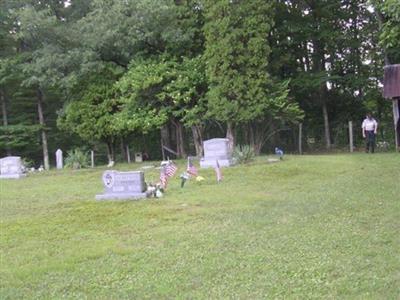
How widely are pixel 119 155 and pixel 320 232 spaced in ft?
66.1

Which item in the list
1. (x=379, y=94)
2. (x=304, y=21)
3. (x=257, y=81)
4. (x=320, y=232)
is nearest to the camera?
(x=320, y=232)

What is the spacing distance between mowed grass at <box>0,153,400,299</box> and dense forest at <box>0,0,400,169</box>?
846 cm

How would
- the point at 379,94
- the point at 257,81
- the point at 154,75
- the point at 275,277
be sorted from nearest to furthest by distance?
the point at 275,277 < the point at 257,81 < the point at 154,75 < the point at 379,94

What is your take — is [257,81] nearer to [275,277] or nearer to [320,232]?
[320,232]

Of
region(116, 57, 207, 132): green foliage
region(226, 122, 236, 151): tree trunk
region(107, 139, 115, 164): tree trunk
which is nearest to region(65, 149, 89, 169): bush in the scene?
region(116, 57, 207, 132): green foliage

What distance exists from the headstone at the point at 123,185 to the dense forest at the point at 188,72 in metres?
8.65

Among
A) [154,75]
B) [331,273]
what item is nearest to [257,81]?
[154,75]

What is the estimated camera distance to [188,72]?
2050 cm

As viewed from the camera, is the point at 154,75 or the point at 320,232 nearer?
the point at 320,232

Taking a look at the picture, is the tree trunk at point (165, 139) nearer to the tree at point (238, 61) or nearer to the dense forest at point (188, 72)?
the dense forest at point (188, 72)

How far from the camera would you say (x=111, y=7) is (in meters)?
21.1

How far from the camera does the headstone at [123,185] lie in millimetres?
11062

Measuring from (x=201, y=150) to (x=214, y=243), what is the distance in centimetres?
1502

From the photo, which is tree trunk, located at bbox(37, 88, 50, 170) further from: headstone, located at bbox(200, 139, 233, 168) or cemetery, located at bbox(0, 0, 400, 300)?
headstone, located at bbox(200, 139, 233, 168)
